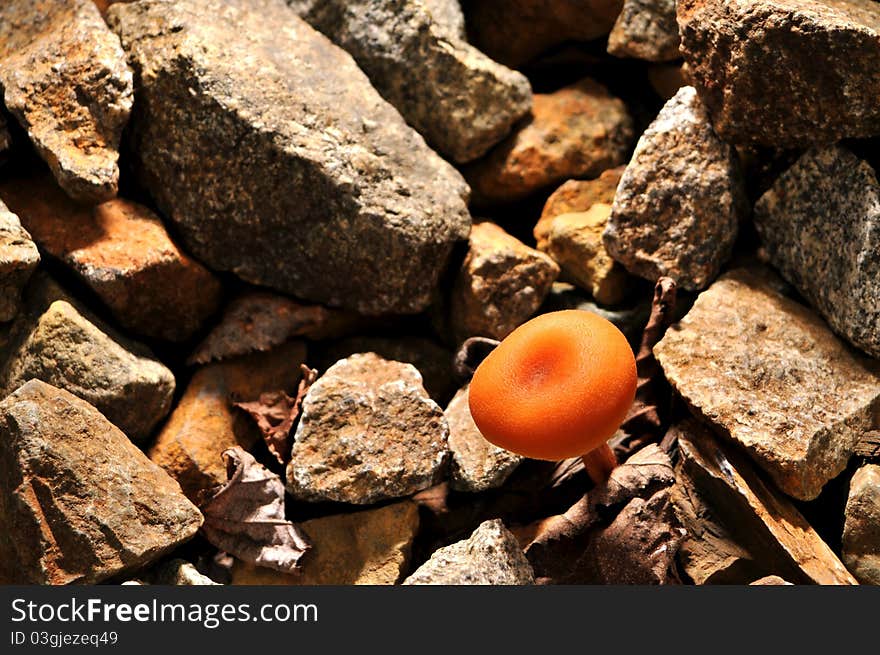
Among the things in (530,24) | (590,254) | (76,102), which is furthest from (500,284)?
(76,102)

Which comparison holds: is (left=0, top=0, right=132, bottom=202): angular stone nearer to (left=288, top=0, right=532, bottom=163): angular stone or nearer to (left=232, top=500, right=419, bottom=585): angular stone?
(left=288, top=0, right=532, bottom=163): angular stone

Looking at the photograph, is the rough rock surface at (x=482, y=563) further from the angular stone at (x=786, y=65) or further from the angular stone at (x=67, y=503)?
the angular stone at (x=786, y=65)

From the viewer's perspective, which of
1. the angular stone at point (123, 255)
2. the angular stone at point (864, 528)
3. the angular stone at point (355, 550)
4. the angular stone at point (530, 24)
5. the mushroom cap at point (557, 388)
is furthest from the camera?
the angular stone at point (530, 24)

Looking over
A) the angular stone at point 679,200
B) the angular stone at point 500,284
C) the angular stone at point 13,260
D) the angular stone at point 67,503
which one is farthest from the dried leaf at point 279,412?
the angular stone at point 679,200

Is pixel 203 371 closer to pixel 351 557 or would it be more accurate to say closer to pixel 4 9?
pixel 351 557

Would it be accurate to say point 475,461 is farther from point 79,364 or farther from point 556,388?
point 79,364
